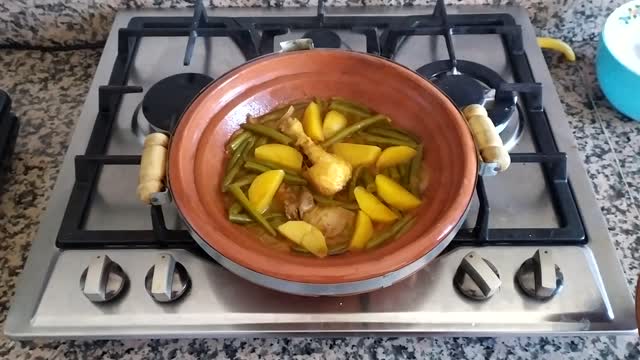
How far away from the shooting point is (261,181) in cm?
61

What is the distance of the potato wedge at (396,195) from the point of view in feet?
1.95

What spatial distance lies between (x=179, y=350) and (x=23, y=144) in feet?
1.20

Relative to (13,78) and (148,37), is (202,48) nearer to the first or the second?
(148,37)

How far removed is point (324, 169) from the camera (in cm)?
61

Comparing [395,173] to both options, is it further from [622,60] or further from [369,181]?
[622,60]

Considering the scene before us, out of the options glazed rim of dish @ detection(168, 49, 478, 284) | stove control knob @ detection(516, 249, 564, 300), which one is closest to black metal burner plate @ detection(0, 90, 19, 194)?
glazed rim of dish @ detection(168, 49, 478, 284)

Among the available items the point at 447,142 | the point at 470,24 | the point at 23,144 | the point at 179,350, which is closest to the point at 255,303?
the point at 179,350

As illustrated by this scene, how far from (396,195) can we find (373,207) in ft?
0.08

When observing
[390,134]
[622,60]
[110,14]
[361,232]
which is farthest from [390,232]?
[110,14]

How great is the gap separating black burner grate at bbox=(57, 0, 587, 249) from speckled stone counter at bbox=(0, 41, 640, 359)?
7 cm

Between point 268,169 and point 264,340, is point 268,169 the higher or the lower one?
the higher one

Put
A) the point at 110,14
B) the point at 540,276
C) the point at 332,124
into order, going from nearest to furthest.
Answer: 1. the point at 540,276
2. the point at 332,124
3. the point at 110,14

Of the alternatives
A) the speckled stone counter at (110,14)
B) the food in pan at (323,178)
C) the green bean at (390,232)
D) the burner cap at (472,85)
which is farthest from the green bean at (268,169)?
the speckled stone counter at (110,14)

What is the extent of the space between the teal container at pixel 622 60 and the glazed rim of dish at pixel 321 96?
263mm
